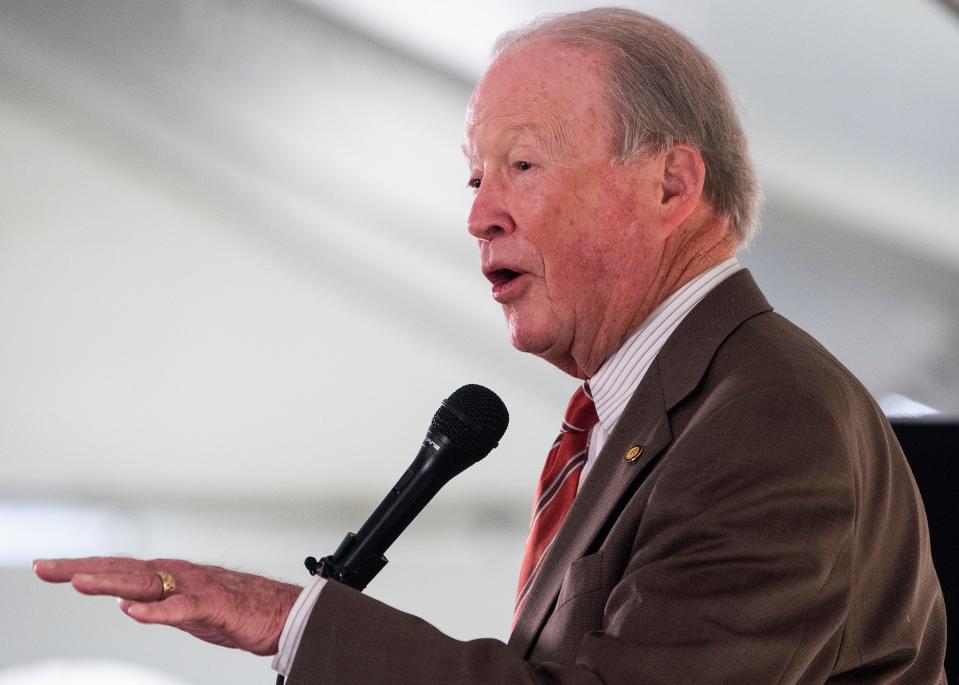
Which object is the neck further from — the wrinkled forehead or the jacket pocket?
the jacket pocket

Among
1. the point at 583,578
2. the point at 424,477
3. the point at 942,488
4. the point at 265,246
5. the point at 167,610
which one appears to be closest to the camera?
the point at 167,610

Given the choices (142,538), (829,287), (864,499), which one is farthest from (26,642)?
(864,499)

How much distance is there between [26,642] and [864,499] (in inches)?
122

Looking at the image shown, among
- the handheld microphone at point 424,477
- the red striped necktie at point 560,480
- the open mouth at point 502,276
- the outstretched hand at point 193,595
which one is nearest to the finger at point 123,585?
the outstretched hand at point 193,595

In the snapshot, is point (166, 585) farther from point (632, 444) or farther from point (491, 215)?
point (491, 215)

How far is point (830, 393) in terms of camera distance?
1095mm

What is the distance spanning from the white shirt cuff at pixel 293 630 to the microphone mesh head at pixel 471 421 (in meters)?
0.34

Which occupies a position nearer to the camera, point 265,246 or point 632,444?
point 632,444

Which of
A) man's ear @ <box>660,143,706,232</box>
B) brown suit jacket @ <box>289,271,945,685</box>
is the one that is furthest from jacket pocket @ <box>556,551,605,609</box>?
man's ear @ <box>660,143,706,232</box>

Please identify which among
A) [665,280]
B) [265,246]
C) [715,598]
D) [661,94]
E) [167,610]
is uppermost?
[265,246]

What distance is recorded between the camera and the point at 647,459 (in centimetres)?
117

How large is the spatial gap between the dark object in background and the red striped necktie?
804 mm

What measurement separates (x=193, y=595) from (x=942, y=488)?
1.54 meters

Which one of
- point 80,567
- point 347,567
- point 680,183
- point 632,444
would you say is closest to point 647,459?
point 632,444
